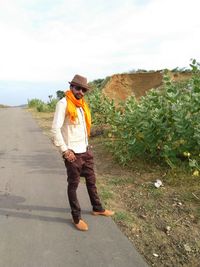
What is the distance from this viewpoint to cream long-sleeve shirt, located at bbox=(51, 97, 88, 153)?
460cm

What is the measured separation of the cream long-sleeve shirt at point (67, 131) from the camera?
181 inches

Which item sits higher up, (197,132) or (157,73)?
(157,73)

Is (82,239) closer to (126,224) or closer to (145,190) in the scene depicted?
(126,224)

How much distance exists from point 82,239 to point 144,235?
75cm

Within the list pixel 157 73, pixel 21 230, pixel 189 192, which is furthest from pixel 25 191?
pixel 157 73

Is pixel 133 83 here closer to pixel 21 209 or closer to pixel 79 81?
pixel 21 209

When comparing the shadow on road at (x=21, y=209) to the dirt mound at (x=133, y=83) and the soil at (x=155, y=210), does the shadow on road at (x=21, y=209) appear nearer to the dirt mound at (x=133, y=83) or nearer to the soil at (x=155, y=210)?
the soil at (x=155, y=210)

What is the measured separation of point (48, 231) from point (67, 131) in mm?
1259

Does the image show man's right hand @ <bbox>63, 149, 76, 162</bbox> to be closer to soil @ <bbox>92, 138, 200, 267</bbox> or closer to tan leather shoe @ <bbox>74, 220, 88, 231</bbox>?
tan leather shoe @ <bbox>74, 220, 88, 231</bbox>

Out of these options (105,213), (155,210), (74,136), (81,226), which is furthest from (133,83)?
(81,226)

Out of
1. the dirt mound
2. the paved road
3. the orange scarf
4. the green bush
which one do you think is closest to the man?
the orange scarf

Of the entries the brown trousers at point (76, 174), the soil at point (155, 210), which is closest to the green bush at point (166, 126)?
the soil at point (155, 210)

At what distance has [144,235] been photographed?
454 centimetres

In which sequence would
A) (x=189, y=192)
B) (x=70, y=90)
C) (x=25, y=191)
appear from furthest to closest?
1. (x=25, y=191)
2. (x=189, y=192)
3. (x=70, y=90)
